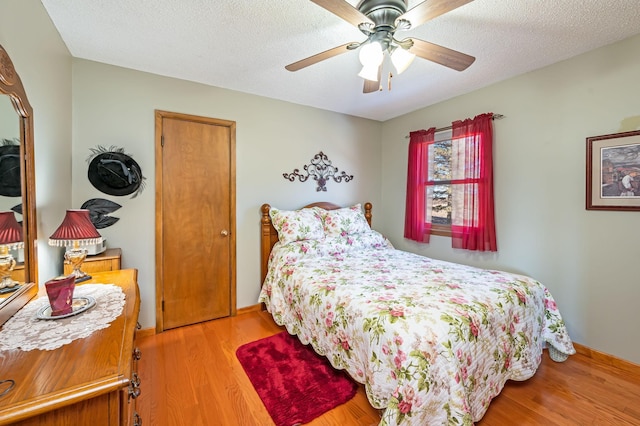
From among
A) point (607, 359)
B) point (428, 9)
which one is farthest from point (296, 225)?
point (607, 359)

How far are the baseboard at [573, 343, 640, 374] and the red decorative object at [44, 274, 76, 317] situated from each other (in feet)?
11.2

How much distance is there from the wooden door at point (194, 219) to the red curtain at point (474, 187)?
2439mm

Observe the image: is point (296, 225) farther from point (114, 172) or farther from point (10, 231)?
point (10, 231)

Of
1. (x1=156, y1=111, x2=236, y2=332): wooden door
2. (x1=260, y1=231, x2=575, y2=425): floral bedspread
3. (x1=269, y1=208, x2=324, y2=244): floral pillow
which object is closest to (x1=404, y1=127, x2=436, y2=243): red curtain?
(x1=260, y1=231, x2=575, y2=425): floral bedspread

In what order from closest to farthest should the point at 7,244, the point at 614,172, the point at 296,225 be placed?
the point at 7,244 < the point at 614,172 < the point at 296,225

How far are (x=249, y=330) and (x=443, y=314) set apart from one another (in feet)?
6.24

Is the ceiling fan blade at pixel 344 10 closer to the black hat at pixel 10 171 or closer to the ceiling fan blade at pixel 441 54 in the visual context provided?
the ceiling fan blade at pixel 441 54

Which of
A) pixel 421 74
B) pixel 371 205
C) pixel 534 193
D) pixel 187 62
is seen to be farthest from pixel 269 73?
pixel 534 193

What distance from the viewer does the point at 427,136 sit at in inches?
128

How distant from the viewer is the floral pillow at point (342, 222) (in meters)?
3.10

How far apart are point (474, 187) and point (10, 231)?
3.37m

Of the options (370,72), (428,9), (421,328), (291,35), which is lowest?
(421,328)

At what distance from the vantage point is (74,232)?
151 cm

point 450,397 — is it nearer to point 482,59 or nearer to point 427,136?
point 482,59
